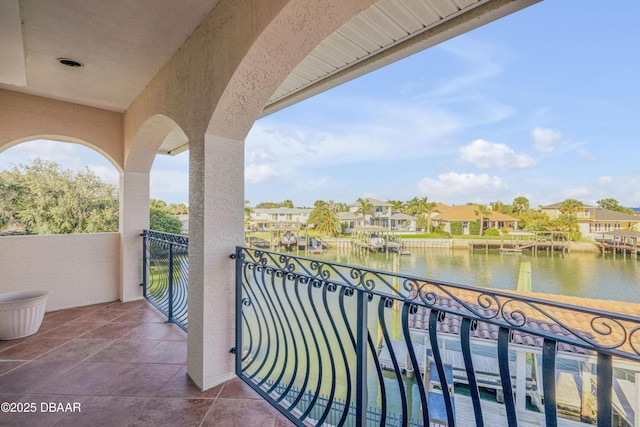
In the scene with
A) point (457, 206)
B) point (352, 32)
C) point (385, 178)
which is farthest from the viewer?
point (385, 178)

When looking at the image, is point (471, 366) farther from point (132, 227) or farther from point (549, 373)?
point (132, 227)

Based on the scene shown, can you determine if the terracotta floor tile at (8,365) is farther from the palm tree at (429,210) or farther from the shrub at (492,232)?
the palm tree at (429,210)

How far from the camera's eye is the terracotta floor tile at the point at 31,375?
2.02 m

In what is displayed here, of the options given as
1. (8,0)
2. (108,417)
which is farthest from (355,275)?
(8,0)

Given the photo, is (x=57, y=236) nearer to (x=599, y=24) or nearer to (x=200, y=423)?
(x=200, y=423)

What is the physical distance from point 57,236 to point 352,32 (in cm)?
414

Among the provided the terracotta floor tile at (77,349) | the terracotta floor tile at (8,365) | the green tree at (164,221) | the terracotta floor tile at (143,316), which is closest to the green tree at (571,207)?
the terracotta floor tile at (143,316)

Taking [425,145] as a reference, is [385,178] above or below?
below

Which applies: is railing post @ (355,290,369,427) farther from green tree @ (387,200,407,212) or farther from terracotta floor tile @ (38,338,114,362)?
green tree @ (387,200,407,212)

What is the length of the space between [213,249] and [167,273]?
2035 millimetres

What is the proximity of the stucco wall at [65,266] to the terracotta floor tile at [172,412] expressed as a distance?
107 inches

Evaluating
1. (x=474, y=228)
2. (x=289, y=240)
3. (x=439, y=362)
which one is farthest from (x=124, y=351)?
(x=474, y=228)

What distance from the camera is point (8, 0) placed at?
4.98 feet

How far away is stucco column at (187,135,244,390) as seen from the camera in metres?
1.99
